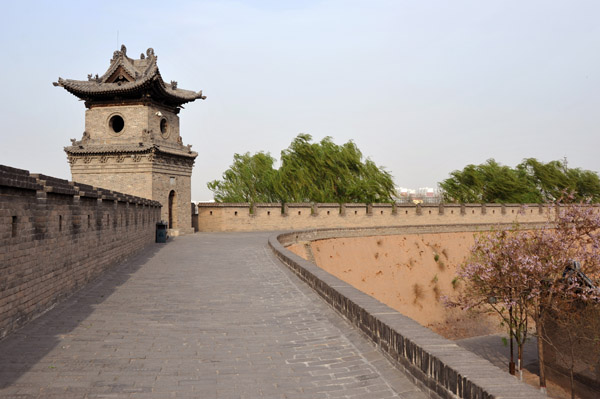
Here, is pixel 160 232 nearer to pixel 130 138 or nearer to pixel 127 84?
pixel 130 138

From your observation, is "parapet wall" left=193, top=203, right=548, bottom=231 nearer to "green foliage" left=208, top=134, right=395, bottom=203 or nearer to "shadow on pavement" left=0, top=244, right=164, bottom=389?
"green foliage" left=208, top=134, right=395, bottom=203

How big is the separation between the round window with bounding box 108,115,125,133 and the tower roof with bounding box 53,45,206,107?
1120mm

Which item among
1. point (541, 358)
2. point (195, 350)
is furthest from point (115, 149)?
point (195, 350)

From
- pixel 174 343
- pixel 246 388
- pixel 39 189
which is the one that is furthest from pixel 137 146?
pixel 246 388

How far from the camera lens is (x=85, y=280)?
9914 millimetres

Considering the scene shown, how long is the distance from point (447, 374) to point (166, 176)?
25.7 meters

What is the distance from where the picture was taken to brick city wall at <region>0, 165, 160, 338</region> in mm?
6098

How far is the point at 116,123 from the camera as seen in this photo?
28094 mm

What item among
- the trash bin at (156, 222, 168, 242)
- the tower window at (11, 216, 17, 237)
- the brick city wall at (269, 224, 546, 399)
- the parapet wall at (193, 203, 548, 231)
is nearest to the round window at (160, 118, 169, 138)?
the parapet wall at (193, 203, 548, 231)

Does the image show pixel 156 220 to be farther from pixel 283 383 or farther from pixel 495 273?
pixel 283 383

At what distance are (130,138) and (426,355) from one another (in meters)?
25.8

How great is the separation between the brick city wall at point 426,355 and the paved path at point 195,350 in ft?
0.55

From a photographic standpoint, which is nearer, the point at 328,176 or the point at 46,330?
the point at 46,330

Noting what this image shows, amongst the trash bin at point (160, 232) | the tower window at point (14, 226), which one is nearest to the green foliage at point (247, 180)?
the trash bin at point (160, 232)
